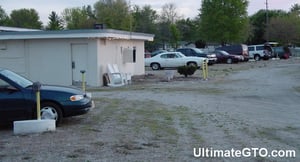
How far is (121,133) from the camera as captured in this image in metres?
9.60

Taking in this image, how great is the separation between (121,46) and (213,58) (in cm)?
1773

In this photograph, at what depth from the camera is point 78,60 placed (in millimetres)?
24203

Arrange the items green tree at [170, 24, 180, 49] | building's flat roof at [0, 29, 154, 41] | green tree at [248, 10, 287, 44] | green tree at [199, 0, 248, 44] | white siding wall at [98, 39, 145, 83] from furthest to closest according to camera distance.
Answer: green tree at [248, 10, 287, 44], green tree at [170, 24, 180, 49], green tree at [199, 0, 248, 44], white siding wall at [98, 39, 145, 83], building's flat roof at [0, 29, 154, 41]

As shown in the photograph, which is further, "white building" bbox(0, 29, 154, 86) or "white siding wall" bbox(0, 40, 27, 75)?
"white siding wall" bbox(0, 40, 27, 75)

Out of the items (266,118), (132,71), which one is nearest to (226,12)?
(132,71)

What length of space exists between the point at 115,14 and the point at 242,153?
70934mm

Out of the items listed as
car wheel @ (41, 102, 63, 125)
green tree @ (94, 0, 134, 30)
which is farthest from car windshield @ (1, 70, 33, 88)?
green tree @ (94, 0, 134, 30)

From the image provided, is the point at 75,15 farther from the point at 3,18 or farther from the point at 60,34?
the point at 60,34

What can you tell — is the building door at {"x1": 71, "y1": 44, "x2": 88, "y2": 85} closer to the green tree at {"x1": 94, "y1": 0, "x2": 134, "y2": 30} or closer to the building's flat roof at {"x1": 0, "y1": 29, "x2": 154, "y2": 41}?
the building's flat roof at {"x1": 0, "y1": 29, "x2": 154, "y2": 41}

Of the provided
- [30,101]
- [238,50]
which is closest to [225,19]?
[238,50]

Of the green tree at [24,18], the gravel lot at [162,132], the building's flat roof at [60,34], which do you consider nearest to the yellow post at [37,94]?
the gravel lot at [162,132]

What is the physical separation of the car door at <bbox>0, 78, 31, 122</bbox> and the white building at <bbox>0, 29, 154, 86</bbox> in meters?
13.0

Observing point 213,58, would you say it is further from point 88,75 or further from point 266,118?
point 266,118

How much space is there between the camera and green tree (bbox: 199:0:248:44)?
207 feet
